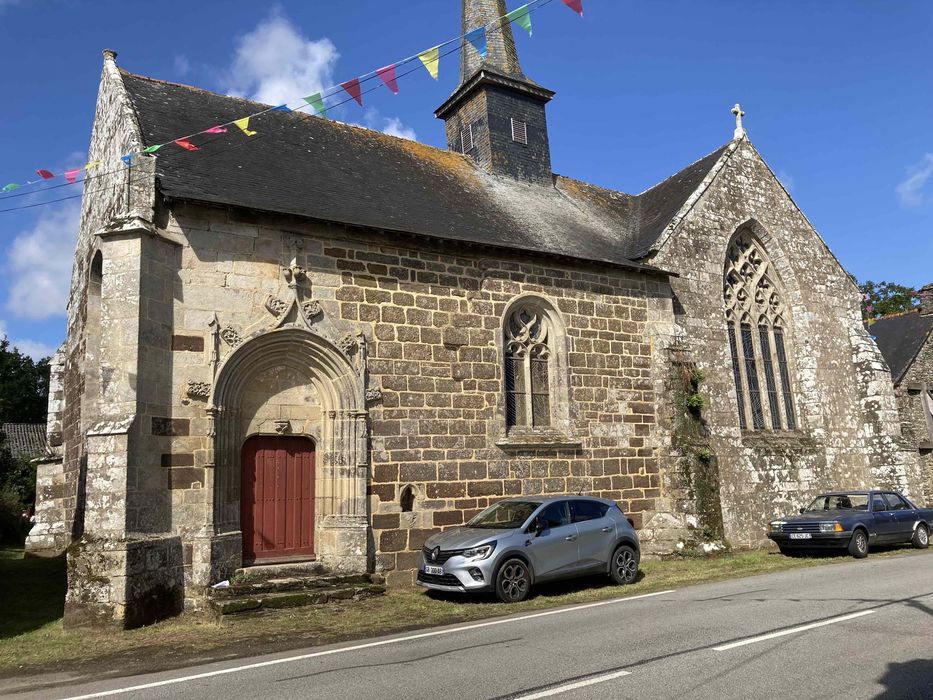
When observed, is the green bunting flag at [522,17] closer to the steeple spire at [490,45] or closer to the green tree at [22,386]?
the steeple spire at [490,45]

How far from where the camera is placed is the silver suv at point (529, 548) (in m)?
9.15

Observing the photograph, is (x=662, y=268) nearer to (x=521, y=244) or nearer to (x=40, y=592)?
(x=521, y=244)

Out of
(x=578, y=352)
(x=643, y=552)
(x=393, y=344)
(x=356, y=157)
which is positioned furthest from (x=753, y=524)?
(x=356, y=157)

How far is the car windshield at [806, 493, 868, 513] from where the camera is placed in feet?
45.2

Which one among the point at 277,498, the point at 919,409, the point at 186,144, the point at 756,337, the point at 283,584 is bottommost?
the point at 283,584

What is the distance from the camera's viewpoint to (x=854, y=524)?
505 inches

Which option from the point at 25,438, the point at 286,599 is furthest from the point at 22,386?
the point at 286,599

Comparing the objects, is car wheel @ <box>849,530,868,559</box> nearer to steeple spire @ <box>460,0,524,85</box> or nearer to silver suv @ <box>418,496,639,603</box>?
silver suv @ <box>418,496,639,603</box>

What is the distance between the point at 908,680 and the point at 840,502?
1032 cm

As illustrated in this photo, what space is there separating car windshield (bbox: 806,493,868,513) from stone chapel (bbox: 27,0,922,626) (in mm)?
1112

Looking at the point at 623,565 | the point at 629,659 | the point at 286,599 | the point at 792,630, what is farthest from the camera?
the point at 623,565

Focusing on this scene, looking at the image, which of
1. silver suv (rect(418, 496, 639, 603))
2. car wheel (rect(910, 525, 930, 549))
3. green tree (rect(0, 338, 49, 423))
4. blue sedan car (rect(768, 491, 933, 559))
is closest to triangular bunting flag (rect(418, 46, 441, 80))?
silver suv (rect(418, 496, 639, 603))

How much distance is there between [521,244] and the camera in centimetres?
1350

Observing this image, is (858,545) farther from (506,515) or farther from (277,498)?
(277,498)
